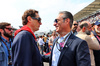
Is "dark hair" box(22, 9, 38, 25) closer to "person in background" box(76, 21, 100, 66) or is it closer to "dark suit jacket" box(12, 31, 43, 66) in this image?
"dark suit jacket" box(12, 31, 43, 66)

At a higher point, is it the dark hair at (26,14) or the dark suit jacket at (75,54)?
the dark hair at (26,14)

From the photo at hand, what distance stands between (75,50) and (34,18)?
1.07 m

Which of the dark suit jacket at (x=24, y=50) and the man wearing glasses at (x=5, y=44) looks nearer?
the dark suit jacket at (x=24, y=50)

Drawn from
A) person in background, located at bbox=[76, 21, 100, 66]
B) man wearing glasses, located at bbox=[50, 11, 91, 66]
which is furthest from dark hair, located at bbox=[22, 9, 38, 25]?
person in background, located at bbox=[76, 21, 100, 66]

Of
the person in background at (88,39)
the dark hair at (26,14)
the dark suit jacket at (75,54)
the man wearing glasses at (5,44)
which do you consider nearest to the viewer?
the dark suit jacket at (75,54)

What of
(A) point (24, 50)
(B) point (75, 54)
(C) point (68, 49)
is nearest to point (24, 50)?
(A) point (24, 50)

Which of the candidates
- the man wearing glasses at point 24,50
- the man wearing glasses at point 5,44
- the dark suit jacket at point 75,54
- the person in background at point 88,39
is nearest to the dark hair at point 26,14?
the man wearing glasses at point 24,50

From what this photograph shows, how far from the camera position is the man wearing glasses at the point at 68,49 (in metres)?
1.53

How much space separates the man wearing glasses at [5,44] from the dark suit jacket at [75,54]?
206cm

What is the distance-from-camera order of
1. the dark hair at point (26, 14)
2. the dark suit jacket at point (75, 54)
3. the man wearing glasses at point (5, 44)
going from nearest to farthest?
the dark suit jacket at point (75, 54), the dark hair at point (26, 14), the man wearing glasses at point (5, 44)

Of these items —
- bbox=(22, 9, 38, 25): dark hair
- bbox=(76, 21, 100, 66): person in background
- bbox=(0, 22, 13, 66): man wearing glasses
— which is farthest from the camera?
bbox=(0, 22, 13, 66): man wearing glasses

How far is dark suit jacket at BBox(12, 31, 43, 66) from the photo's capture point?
1596 mm

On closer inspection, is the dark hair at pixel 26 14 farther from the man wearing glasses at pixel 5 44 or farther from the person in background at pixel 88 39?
the man wearing glasses at pixel 5 44

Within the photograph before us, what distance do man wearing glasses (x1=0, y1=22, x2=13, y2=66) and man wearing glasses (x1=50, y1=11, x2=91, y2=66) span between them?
1.80 m
